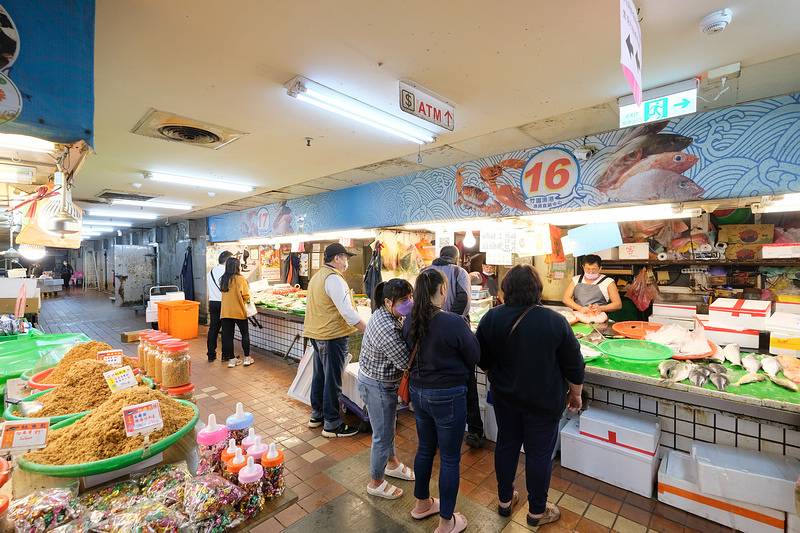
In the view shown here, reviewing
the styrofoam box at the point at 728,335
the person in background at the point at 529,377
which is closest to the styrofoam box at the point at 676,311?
the styrofoam box at the point at 728,335

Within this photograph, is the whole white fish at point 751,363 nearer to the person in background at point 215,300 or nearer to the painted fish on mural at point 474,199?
the painted fish on mural at point 474,199

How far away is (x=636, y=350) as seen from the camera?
377 centimetres

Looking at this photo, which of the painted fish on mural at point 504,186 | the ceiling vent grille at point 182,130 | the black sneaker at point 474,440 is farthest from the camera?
the painted fish on mural at point 504,186

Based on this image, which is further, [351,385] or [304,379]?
[304,379]

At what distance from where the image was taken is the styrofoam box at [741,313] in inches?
142

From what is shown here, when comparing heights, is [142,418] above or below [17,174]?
below

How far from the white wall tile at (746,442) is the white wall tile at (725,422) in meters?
0.08

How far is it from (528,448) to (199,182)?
263 inches

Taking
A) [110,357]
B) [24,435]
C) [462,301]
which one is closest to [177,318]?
[110,357]

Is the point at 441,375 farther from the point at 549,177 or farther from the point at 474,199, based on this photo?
the point at 474,199

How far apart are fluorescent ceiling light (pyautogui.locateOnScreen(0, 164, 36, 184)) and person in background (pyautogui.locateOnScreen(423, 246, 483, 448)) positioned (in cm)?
455

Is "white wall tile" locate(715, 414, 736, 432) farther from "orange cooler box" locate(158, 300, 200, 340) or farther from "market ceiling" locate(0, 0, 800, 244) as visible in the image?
"orange cooler box" locate(158, 300, 200, 340)

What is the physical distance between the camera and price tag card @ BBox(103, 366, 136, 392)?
226 centimetres

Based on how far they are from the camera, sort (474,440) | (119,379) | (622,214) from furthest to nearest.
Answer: (622,214), (474,440), (119,379)
